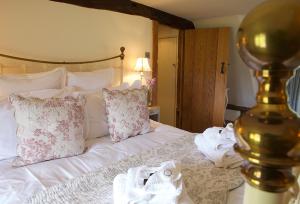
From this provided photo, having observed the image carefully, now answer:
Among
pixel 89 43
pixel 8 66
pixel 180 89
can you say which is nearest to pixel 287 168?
pixel 8 66

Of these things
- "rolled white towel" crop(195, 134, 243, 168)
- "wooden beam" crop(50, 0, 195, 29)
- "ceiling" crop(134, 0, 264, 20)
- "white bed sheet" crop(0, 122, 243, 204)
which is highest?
"ceiling" crop(134, 0, 264, 20)

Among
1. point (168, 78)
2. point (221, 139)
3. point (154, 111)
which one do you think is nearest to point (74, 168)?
point (221, 139)

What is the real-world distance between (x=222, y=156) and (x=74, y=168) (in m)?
0.94

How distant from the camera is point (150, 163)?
1460mm

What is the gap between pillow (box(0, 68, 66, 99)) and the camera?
5.62ft

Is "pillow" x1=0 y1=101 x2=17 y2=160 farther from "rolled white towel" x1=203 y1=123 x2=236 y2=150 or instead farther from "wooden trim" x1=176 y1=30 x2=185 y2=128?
"wooden trim" x1=176 y1=30 x2=185 y2=128

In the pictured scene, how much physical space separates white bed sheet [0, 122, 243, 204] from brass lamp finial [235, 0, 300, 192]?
3.07 feet

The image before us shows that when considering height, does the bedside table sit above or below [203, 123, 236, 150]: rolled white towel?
below

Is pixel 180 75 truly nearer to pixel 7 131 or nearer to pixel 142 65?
pixel 142 65

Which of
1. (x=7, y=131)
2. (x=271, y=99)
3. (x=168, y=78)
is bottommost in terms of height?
(x=7, y=131)

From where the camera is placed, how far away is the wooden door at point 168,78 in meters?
4.13

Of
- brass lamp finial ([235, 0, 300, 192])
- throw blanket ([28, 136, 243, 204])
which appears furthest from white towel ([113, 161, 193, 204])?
brass lamp finial ([235, 0, 300, 192])

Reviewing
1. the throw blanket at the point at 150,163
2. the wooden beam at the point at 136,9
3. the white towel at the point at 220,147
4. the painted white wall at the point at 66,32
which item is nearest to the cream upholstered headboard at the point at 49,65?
the painted white wall at the point at 66,32

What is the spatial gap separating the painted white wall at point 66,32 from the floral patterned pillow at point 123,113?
81 centimetres
